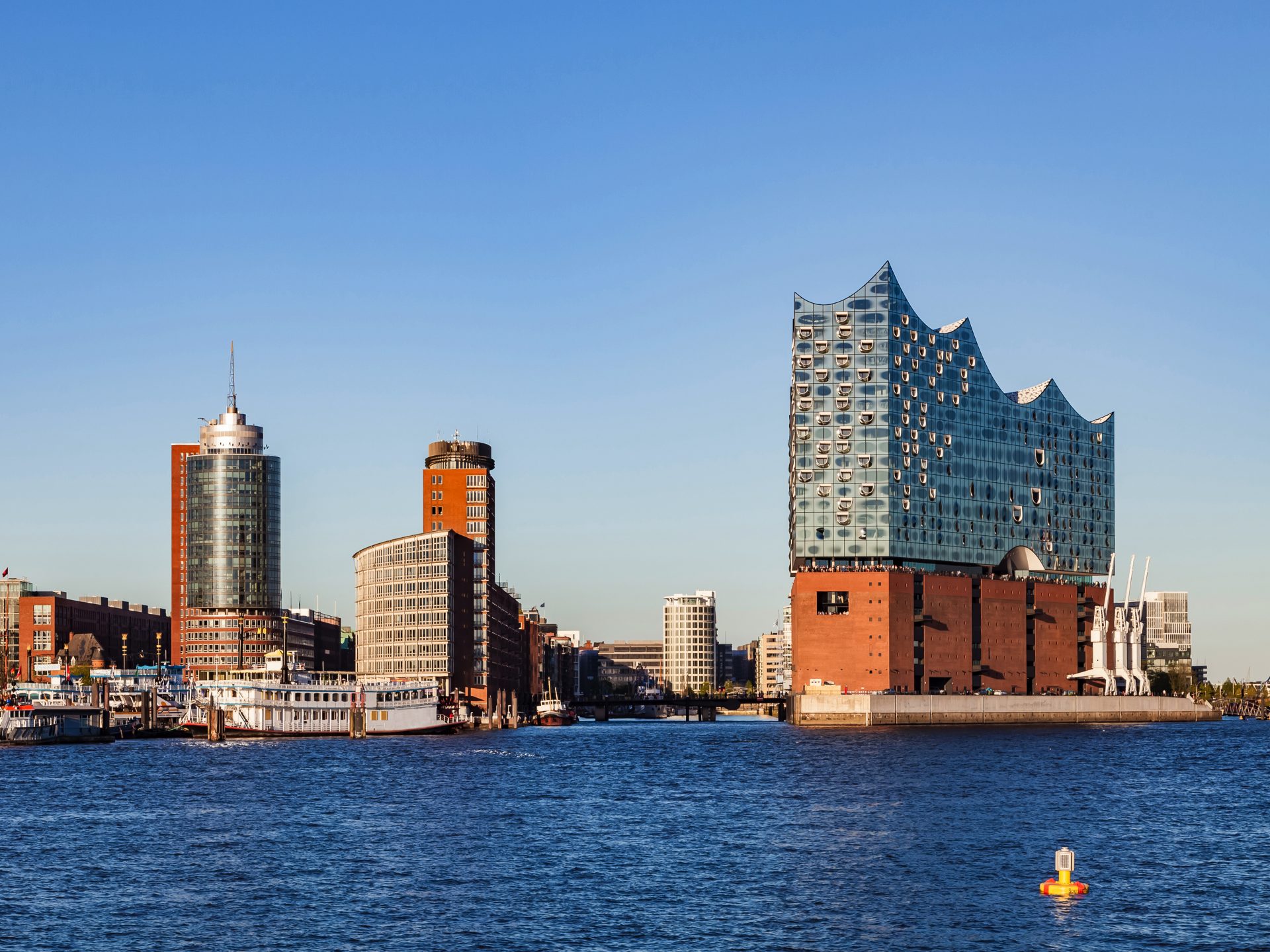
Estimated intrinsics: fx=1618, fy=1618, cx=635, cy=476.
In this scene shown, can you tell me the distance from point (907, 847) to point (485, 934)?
3113 centimetres

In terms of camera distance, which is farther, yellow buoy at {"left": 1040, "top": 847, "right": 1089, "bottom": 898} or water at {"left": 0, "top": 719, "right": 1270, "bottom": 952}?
yellow buoy at {"left": 1040, "top": 847, "right": 1089, "bottom": 898}

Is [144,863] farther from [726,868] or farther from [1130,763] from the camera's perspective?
[1130,763]

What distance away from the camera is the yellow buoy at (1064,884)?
67.9 m

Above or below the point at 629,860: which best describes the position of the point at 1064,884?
above

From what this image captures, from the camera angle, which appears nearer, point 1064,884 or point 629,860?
point 1064,884

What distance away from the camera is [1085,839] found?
Result: 89.5 meters

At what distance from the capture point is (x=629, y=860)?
3223 inches

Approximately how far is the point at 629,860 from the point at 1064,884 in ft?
75.4

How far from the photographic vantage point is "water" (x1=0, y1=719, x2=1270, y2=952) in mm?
61375

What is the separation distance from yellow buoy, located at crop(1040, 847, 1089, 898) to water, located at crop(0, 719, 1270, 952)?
4.92 feet

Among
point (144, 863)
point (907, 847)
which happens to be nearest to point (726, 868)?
point (907, 847)

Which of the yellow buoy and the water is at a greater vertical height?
the yellow buoy

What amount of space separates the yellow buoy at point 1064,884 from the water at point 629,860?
4.92 ft

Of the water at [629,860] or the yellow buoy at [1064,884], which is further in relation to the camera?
the yellow buoy at [1064,884]
